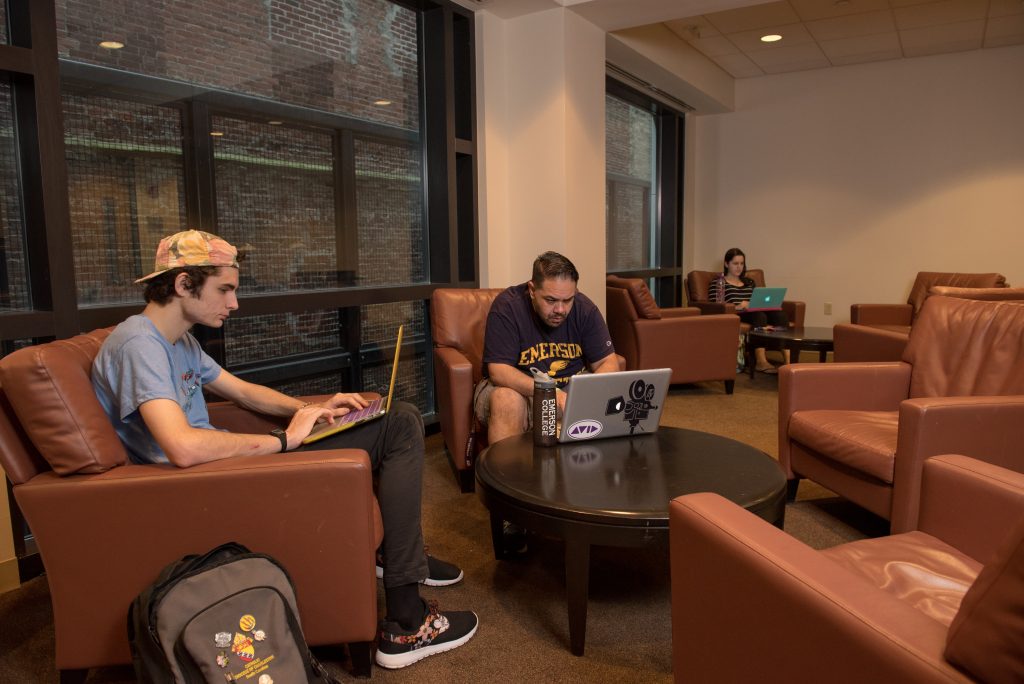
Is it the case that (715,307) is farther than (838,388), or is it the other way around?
(715,307)

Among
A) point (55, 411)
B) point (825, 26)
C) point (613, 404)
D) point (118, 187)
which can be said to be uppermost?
point (825, 26)

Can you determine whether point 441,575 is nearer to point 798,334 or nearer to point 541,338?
point 541,338

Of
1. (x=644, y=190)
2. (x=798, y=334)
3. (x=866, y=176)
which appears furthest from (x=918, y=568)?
(x=866, y=176)

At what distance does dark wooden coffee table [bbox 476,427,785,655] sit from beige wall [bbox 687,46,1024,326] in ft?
18.6

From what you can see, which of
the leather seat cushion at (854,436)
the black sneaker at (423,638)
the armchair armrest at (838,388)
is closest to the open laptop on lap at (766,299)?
the armchair armrest at (838,388)

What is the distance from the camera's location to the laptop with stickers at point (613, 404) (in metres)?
2.06

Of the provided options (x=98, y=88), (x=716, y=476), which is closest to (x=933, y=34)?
(x=716, y=476)

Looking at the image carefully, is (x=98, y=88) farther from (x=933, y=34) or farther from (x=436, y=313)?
(x=933, y=34)

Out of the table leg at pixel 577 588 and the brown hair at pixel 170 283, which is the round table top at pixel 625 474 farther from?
the brown hair at pixel 170 283

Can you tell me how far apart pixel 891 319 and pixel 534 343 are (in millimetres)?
4635

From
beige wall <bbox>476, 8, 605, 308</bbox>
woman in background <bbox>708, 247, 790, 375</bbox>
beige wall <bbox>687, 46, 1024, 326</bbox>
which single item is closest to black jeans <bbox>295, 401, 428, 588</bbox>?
beige wall <bbox>476, 8, 605, 308</bbox>

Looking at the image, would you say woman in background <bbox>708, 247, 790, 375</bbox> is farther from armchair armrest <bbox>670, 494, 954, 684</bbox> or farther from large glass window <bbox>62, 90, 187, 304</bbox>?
armchair armrest <bbox>670, 494, 954, 684</bbox>

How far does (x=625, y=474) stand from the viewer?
188cm

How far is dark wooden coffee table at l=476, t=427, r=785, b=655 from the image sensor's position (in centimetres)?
164
